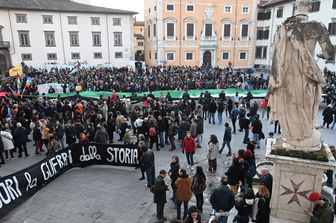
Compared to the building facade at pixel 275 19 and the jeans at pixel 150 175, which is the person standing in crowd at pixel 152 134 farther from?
the building facade at pixel 275 19

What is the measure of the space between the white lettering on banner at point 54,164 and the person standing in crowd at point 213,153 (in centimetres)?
500

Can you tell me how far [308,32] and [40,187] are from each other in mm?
8490

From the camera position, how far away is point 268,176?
248 inches

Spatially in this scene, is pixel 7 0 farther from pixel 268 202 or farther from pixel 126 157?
pixel 268 202

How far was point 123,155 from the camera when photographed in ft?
33.7

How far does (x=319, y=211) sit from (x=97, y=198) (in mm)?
6140

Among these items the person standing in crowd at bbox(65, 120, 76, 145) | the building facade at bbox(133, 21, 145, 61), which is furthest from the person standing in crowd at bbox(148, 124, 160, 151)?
the building facade at bbox(133, 21, 145, 61)

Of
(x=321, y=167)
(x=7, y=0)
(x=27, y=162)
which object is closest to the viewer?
(x=321, y=167)

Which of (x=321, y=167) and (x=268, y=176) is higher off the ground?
(x=321, y=167)

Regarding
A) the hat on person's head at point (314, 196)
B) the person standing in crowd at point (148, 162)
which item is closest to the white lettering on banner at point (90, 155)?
the person standing in crowd at point (148, 162)

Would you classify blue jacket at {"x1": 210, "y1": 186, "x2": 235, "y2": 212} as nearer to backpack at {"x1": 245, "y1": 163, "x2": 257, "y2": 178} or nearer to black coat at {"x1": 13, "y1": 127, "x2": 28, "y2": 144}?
backpack at {"x1": 245, "y1": 163, "x2": 257, "y2": 178}

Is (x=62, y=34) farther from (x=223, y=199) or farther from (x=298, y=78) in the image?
(x=298, y=78)

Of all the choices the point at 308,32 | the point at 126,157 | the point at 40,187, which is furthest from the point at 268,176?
the point at 40,187

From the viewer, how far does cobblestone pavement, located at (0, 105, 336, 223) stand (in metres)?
7.71
